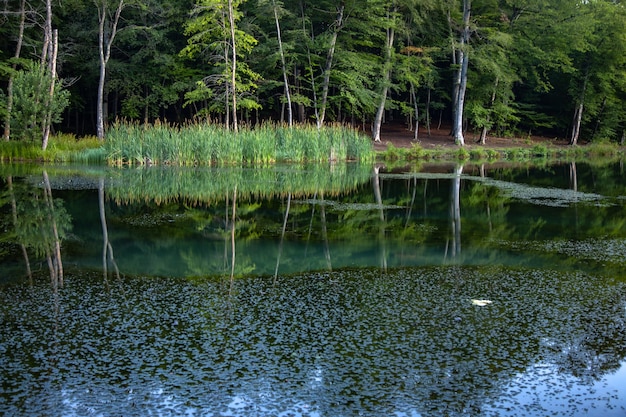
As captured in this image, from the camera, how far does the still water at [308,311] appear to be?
3.77 meters

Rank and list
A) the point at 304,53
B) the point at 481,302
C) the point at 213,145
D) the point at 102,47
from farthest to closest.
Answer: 1. the point at 304,53
2. the point at 102,47
3. the point at 213,145
4. the point at 481,302

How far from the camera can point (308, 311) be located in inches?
214

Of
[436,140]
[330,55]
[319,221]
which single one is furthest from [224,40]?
[319,221]

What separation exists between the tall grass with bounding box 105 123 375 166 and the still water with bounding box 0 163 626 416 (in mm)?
9536

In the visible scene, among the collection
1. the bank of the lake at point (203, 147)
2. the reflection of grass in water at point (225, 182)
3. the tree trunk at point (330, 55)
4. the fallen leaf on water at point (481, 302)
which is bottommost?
the fallen leaf on water at point (481, 302)

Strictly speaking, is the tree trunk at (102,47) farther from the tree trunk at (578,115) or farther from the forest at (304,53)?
the tree trunk at (578,115)

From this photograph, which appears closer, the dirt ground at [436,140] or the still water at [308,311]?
the still water at [308,311]

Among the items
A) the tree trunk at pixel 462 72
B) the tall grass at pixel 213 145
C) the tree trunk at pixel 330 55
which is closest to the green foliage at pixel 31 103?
the tall grass at pixel 213 145

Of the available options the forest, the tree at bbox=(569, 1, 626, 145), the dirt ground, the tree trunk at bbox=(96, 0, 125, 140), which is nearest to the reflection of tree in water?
the forest

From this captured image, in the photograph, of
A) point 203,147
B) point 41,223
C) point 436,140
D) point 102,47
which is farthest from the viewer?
point 436,140

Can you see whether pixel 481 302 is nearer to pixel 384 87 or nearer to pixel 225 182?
pixel 225 182

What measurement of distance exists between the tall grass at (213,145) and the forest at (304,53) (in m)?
4.67

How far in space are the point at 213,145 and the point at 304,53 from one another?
13.0 meters

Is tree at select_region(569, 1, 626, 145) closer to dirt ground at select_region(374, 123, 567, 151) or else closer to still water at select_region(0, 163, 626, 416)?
dirt ground at select_region(374, 123, 567, 151)
